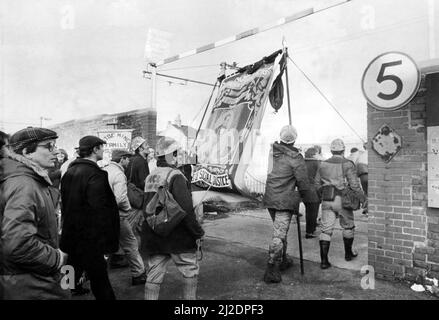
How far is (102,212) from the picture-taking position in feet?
9.86

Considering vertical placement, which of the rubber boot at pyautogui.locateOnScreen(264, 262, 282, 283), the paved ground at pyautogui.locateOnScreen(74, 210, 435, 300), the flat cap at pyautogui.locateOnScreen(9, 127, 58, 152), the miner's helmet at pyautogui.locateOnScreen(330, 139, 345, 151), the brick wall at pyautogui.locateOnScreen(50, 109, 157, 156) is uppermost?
the brick wall at pyautogui.locateOnScreen(50, 109, 157, 156)

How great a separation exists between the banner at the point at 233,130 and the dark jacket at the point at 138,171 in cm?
72

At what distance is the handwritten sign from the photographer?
3615 mm

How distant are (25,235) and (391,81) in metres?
3.51

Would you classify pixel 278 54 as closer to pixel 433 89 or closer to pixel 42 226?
pixel 433 89

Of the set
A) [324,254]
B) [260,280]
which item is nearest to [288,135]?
[324,254]

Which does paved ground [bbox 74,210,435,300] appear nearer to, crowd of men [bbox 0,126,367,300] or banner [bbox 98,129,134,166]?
crowd of men [bbox 0,126,367,300]

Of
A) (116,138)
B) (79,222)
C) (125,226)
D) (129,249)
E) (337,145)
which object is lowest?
(129,249)

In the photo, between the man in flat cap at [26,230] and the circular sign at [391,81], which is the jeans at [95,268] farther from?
the circular sign at [391,81]

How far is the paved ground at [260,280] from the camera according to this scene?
3742 millimetres

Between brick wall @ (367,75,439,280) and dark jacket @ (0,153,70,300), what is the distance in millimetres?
3504

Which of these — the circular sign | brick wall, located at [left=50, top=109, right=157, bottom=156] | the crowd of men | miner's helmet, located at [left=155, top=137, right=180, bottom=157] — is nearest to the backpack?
the crowd of men

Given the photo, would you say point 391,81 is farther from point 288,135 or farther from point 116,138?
point 116,138
